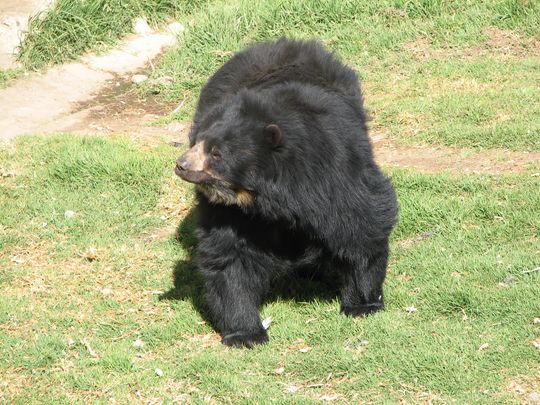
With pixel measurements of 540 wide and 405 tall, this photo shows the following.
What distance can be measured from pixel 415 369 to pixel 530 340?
0.69 m

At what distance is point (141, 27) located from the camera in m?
11.9

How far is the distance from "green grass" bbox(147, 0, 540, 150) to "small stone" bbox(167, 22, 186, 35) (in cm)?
11

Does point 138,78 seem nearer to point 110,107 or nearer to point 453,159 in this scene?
point 110,107

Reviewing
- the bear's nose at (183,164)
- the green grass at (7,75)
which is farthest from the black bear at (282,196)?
the green grass at (7,75)

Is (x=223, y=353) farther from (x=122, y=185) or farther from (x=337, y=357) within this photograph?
(x=122, y=185)

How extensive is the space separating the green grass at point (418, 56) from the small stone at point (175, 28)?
11 cm

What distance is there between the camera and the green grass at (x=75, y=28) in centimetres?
1103

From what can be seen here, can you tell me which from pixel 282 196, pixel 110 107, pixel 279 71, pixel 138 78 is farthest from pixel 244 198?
pixel 138 78

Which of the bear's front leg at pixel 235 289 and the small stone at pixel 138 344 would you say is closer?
the bear's front leg at pixel 235 289

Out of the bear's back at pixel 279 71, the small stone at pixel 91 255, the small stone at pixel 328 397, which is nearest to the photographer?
the small stone at pixel 328 397

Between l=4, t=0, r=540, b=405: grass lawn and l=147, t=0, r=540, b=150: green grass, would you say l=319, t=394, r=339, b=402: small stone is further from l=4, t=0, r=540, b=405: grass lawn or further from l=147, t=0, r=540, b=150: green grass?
l=147, t=0, r=540, b=150: green grass

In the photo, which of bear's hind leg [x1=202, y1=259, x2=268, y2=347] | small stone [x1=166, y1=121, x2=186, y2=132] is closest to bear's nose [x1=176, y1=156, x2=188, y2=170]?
bear's hind leg [x1=202, y1=259, x2=268, y2=347]

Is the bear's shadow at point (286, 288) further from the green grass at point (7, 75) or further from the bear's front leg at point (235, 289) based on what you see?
the green grass at point (7, 75)

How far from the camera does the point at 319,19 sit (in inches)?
447
